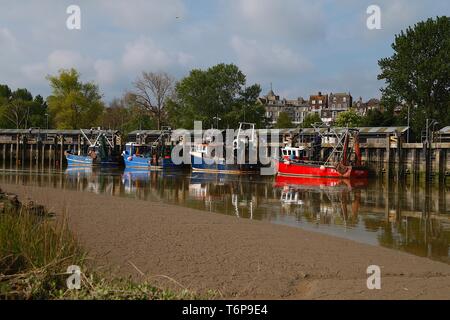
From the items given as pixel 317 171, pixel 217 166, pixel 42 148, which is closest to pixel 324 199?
pixel 317 171

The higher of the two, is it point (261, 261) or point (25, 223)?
point (25, 223)

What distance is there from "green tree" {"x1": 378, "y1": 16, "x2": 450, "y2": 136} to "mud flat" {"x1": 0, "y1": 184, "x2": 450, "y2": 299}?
51.4m

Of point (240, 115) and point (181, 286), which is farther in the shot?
point (240, 115)

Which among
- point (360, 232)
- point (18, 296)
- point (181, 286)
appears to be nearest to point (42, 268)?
point (18, 296)

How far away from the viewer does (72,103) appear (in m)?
99.4

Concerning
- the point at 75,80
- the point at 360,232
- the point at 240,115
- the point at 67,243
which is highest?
the point at 75,80

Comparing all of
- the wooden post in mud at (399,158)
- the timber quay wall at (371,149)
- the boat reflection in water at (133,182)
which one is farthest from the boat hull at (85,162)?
the wooden post in mud at (399,158)

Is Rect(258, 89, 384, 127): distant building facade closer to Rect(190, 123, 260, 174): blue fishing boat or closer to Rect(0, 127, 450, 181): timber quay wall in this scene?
Rect(0, 127, 450, 181): timber quay wall

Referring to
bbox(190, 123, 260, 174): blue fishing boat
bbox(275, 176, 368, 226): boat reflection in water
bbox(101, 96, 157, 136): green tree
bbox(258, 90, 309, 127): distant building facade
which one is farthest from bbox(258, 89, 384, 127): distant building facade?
bbox(275, 176, 368, 226): boat reflection in water

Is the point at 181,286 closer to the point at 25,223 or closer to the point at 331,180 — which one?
the point at 25,223

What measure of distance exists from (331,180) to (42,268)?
1523 inches

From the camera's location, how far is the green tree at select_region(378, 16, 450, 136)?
62281mm

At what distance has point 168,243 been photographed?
12.9 metres

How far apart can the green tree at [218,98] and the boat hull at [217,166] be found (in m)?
27.7
